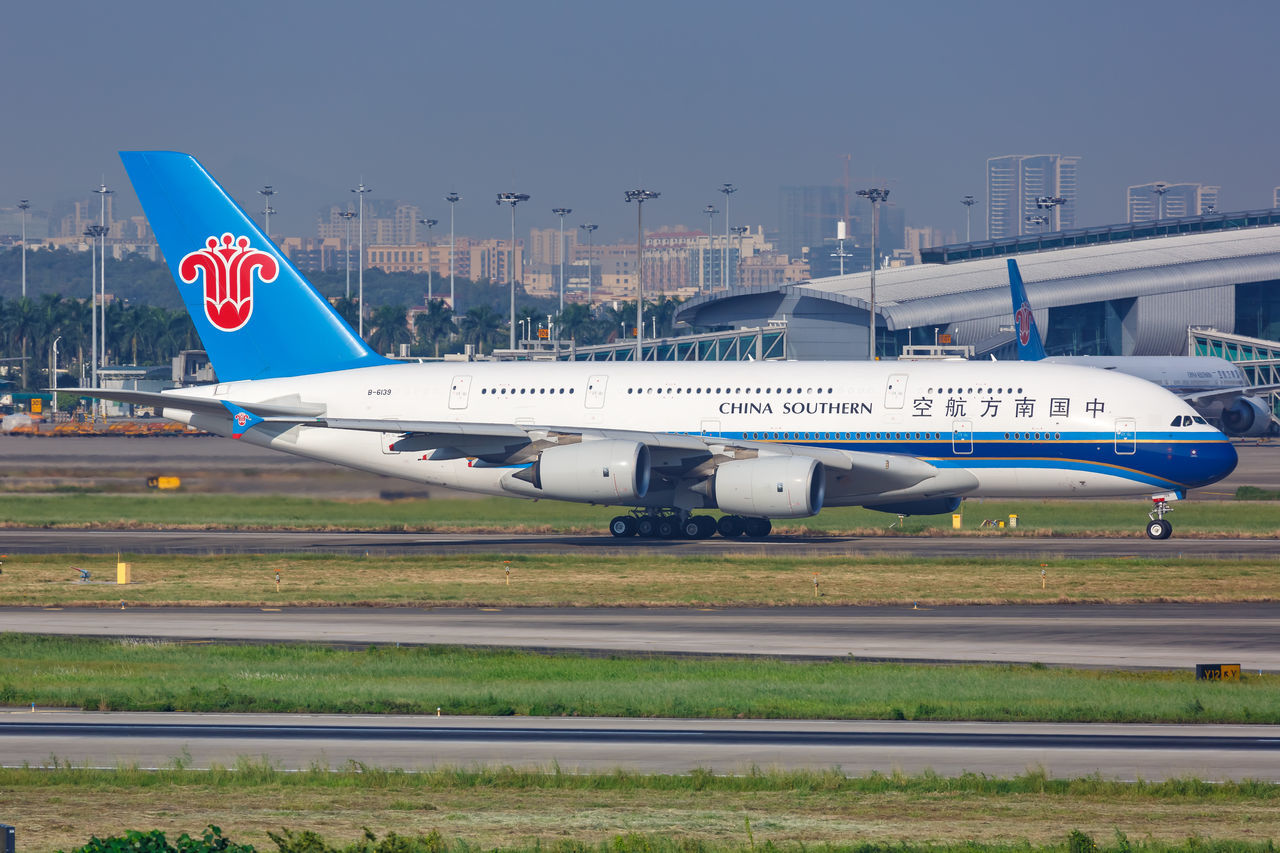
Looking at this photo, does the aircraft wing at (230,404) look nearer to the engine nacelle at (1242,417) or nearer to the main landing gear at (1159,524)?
the main landing gear at (1159,524)

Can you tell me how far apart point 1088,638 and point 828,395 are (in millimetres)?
19144

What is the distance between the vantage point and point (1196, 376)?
355ft

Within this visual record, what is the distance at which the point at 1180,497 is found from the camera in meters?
47.0

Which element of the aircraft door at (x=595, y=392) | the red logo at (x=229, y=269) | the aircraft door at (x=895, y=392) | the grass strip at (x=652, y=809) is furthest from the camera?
the red logo at (x=229, y=269)

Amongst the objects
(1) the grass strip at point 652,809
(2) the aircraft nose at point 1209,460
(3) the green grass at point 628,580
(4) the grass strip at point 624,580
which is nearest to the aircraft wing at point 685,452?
(3) the green grass at point 628,580

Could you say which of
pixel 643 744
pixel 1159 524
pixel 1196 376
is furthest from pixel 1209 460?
pixel 1196 376

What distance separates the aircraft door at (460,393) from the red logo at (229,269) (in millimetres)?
6814

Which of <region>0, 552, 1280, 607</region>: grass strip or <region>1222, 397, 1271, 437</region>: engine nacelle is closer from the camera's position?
<region>0, 552, 1280, 607</region>: grass strip

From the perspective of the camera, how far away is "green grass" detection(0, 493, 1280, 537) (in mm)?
51781

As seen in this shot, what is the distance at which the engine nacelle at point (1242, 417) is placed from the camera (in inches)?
3991

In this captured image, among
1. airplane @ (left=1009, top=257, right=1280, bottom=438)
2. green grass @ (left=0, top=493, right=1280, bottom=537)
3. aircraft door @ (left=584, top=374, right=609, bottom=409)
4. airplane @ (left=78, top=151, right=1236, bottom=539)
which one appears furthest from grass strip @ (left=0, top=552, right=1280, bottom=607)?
airplane @ (left=1009, top=257, right=1280, bottom=438)

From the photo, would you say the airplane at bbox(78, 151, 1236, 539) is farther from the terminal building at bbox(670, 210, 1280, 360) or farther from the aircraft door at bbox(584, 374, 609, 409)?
the terminal building at bbox(670, 210, 1280, 360)

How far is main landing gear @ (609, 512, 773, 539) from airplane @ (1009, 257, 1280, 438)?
185 feet

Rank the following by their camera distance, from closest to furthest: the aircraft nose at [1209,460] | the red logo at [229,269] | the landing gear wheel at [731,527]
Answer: the aircraft nose at [1209,460]
the landing gear wheel at [731,527]
the red logo at [229,269]
